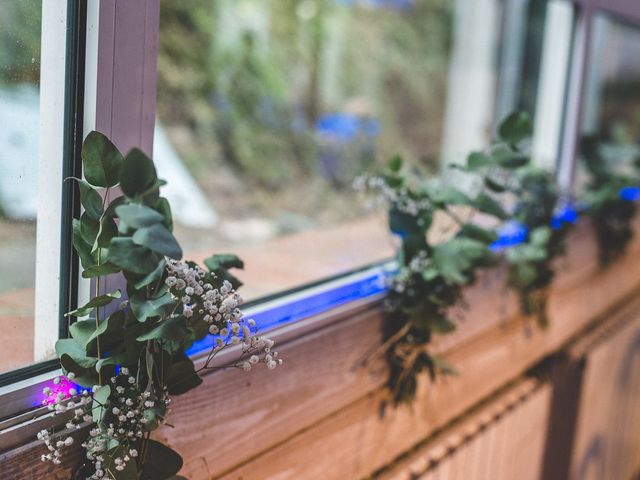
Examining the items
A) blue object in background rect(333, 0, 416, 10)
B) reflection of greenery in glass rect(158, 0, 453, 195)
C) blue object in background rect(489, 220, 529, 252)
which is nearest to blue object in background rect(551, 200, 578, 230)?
blue object in background rect(489, 220, 529, 252)

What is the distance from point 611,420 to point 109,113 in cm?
251

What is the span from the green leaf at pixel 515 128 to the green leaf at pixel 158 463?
34.3 inches

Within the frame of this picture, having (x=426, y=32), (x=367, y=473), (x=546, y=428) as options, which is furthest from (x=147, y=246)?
(x=426, y=32)

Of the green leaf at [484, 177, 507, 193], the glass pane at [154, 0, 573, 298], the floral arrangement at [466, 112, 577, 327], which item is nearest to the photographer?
the green leaf at [484, 177, 507, 193]

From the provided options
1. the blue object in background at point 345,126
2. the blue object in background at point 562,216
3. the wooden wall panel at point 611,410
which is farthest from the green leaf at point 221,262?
the blue object in background at point 345,126

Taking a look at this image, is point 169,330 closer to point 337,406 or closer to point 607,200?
point 337,406

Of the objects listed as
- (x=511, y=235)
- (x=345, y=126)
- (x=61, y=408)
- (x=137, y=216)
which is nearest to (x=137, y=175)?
(x=137, y=216)

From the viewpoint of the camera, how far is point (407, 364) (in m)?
1.49

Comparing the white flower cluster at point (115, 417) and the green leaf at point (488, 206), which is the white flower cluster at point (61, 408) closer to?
the white flower cluster at point (115, 417)

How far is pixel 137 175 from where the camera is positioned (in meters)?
0.69

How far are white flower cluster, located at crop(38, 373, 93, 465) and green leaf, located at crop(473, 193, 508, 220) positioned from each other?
2.65ft

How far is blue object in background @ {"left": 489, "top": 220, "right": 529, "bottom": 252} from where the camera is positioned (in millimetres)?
1989

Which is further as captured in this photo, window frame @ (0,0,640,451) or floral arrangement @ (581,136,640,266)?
floral arrangement @ (581,136,640,266)

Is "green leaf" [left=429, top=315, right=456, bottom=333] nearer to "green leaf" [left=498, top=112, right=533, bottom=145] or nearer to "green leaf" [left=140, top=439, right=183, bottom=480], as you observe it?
"green leaf" [left=498, top=112, right=533, bottom=145]
